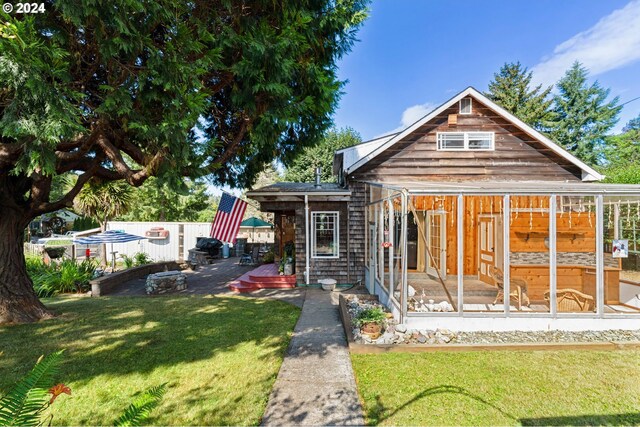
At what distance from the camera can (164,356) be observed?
538 centimetres

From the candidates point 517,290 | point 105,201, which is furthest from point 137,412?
point 105,201

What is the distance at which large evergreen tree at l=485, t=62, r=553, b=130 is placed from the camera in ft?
95.2

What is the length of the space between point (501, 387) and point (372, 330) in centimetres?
240

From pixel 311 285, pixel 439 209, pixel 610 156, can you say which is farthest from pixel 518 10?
pixel 610 156

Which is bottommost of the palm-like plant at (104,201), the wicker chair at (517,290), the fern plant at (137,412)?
the wicker chair at (517,290)

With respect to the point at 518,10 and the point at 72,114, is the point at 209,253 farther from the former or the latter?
the point at 518,10

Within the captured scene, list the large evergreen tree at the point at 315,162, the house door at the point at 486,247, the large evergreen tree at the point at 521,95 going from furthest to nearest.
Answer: the large evergreen tree at the point at 521,95 < the large evergreen tree at the point at 315,162 < the house door at the point at 486,247

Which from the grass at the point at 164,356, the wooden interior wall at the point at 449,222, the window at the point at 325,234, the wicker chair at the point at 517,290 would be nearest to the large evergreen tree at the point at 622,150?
the wooden interior wall at the point at 449,222

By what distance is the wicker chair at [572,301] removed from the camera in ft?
22.3

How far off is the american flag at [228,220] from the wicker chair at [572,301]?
883 centimetres

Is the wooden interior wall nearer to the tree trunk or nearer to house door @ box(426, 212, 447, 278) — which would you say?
house door @ box(426, 212, 447, 278)

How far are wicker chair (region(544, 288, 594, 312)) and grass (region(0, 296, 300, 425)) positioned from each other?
6554mm

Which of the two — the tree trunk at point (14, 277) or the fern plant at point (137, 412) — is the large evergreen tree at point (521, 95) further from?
the tree trunk at point (14, 277)

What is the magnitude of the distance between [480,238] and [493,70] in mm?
30922
